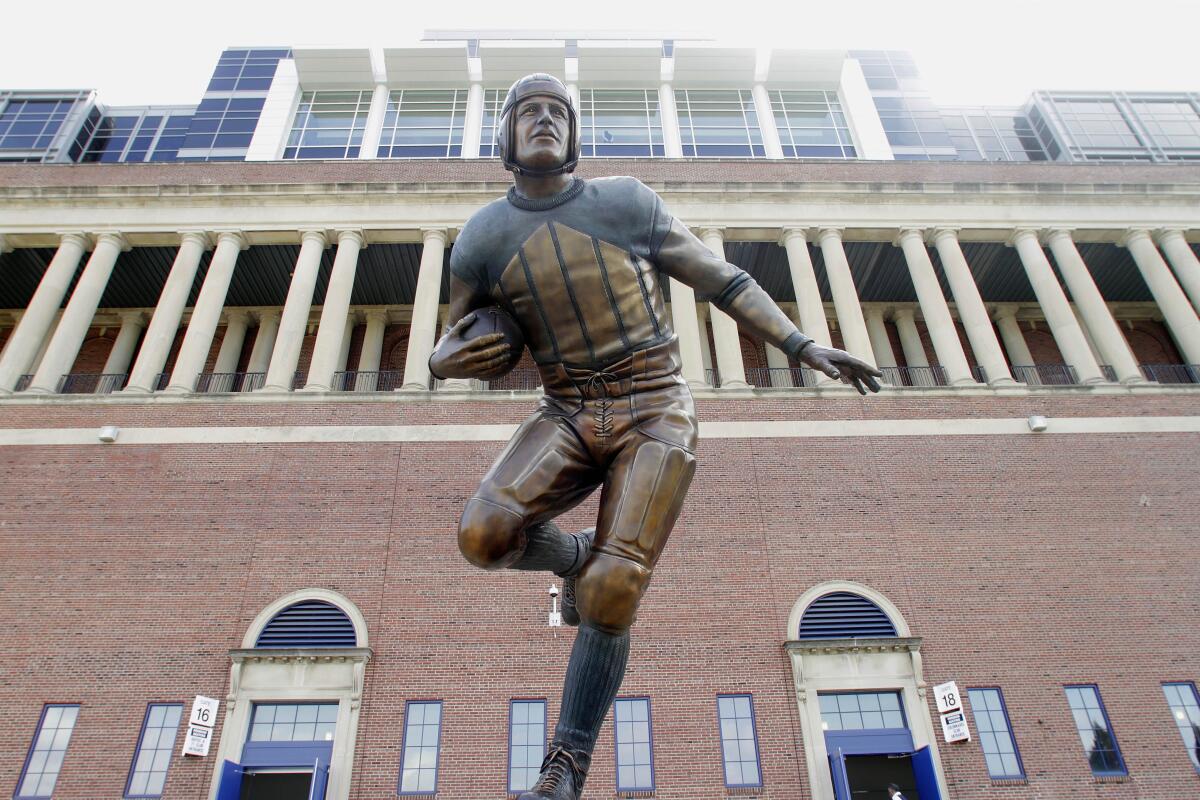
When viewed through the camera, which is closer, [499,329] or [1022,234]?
[499,329]

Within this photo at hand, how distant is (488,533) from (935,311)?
21606 mm

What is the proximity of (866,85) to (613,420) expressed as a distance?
36.1 m

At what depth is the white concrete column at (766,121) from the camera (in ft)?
107

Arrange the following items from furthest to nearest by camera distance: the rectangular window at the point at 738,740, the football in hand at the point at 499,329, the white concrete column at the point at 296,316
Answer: the white concrete column at the point at 296,316
the rectangular window at the point at 738,740
the football in hand at the point at 499,329

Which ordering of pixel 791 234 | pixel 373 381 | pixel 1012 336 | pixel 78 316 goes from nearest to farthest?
pixel 78 316
pixel 791 234
pixel 373 381
pixel 1012 336

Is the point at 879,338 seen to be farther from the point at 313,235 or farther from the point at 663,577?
the point at 313,235

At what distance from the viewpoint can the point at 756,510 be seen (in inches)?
723

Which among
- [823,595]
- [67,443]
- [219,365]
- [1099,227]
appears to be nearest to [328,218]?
[219,365]

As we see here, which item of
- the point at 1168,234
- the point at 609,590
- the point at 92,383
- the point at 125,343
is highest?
the point at 1168,234

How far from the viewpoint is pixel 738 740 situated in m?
15.7

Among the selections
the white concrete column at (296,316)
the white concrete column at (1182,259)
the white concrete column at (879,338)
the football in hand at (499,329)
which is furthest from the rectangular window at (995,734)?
the white concrete column at (296,316)

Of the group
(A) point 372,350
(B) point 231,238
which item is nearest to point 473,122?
(A) point 372,350

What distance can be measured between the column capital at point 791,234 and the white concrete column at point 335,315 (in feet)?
40.8

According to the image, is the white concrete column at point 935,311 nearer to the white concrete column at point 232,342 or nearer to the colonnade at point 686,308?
the colonnade at point 686,308
